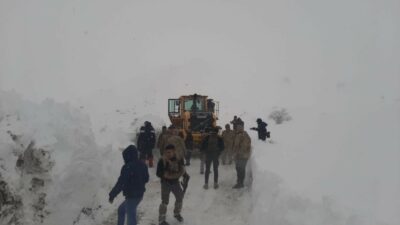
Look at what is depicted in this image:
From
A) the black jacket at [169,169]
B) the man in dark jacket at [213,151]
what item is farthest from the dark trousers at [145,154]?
the black jacket at [169,169]

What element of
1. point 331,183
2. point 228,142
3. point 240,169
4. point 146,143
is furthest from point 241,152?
point 146,143

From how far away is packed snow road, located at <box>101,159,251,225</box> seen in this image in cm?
984

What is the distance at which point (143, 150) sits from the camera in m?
15.4

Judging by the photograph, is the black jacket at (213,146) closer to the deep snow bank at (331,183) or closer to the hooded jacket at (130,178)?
the deep snow bank at (331,183)

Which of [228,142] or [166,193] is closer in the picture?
[166,193]

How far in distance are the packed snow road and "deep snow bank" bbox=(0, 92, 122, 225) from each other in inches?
38.7

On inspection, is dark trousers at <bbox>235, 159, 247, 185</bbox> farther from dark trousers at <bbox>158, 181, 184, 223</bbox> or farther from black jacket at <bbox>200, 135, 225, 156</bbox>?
dark trousers at <bbox>158, 181, 184, 223</bbox>

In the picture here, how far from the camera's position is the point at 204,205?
1112 centimetres

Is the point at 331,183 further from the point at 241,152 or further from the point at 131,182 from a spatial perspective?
the point at 131,182

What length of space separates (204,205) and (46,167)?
4.44m

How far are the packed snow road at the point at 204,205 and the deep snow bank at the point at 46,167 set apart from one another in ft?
3.23

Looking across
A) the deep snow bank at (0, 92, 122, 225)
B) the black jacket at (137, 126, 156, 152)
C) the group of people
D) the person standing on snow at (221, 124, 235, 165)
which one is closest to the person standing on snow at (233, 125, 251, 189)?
the group of people

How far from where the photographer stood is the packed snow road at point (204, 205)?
387 inches

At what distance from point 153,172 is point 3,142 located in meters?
8.30
